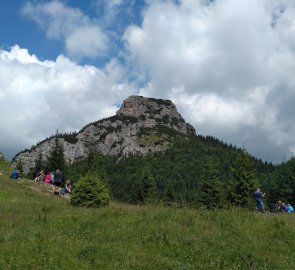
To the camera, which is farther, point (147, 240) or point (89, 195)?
point (89, 195)

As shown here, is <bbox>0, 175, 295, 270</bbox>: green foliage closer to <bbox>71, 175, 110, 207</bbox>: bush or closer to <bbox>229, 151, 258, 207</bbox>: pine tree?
<bbox>71, 175, 110, 207</bbox>: bush

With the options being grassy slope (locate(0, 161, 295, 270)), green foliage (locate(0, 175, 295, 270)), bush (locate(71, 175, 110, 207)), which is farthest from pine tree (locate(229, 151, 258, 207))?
grassy slope (locate(0, 161, 295, 270))

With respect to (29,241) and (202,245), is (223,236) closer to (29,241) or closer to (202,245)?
(202,245)

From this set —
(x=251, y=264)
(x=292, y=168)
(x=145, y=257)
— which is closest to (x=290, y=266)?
(x=251, y=264)

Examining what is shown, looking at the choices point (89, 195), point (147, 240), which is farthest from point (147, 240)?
point (89, 195)

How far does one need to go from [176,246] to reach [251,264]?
88.5 inches

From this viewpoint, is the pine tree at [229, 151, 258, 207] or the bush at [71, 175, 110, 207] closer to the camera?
the bush at [71, 175, 110, 207]

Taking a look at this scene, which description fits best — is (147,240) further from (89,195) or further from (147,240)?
(89,195)

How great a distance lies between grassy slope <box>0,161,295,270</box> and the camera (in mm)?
11453

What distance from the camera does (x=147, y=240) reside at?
1339 cm

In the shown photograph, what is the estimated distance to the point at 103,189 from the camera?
2473 cm

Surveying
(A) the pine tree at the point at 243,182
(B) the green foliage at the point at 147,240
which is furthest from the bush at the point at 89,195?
(A) the pine tree at the point at 243,182

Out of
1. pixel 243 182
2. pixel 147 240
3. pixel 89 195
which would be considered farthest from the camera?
pixel 243 182

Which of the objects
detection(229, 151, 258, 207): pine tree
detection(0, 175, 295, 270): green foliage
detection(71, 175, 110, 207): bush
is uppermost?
detection(229, 151, 258, 207): pine tree
